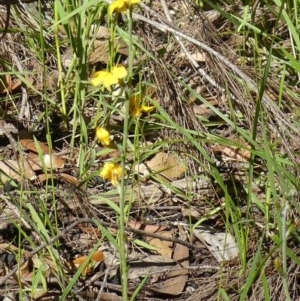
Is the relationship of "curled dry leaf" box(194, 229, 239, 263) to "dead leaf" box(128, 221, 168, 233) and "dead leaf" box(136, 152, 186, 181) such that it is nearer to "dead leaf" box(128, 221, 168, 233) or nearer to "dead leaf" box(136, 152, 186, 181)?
"dead leaf" box(128, 221, 168, 233)

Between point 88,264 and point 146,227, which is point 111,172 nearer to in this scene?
point 88,264

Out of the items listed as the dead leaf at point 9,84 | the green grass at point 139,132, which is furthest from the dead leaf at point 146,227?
the dead leaf at point 9,84

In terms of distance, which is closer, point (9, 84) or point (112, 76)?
point (112, 76)

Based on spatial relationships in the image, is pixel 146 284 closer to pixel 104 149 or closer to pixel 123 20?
pixel 104 149

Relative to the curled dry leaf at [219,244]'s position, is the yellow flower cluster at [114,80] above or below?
above

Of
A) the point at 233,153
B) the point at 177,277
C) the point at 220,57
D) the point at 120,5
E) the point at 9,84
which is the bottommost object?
the point at 177,277

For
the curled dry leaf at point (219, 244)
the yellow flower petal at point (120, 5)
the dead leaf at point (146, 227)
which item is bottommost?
the curled dry leaf at point (219, 244)

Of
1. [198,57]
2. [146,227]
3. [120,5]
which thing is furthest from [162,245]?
[120,5]

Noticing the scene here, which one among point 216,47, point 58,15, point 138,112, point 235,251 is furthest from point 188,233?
point 58,15

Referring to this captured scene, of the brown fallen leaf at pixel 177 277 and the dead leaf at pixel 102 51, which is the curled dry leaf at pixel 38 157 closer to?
the dead leaf at pixel 102 51
